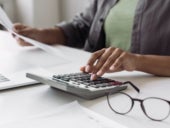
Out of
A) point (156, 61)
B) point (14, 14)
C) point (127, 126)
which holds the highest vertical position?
point (14, 14)

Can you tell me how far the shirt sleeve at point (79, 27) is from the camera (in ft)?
4.84

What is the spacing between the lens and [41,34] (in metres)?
1.32

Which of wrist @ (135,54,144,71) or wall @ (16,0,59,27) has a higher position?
wall @ (16,0,59,27)

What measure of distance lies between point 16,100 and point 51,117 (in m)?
0.14

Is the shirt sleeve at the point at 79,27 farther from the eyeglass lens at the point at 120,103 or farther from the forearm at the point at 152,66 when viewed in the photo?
the eyeglass lens at the point at 120,103

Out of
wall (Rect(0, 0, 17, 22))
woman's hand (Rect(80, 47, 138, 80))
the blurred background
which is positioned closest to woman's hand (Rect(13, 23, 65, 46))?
woman's hand (Rect(80, 47, 138, 80))

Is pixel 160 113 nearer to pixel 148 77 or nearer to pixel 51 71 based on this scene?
pixel 148 77

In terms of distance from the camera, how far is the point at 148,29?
115 centimetres

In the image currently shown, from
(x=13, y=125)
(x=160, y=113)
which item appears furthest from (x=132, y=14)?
(x=13, y=125)

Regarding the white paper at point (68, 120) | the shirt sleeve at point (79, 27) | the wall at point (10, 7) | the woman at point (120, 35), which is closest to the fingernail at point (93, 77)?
the woman at point (120, 35)

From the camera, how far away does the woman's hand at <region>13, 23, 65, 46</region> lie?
1276 mm

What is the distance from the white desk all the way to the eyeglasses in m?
0.01

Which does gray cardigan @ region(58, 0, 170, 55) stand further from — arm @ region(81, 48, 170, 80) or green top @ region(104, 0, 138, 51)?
arm @ region(81, 48, 170, 80)

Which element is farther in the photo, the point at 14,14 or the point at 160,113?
the point at 14,14
